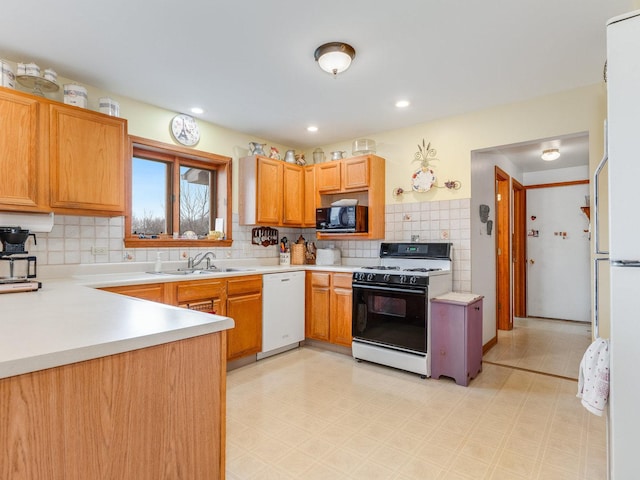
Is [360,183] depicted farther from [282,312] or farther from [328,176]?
[282,312]

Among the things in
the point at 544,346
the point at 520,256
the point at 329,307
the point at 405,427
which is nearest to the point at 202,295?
the point at 329,307

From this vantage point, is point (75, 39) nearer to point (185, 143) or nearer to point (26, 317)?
point (185, 143)

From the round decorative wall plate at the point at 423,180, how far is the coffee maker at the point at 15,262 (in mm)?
3300

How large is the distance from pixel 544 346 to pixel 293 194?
11.1ft

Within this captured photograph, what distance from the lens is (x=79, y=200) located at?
2557 millimetres

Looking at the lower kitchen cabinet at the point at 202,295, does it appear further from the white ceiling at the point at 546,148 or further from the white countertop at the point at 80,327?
the white ceiling at the point at 546,148

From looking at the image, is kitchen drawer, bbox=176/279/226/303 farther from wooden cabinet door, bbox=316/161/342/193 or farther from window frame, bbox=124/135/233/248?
wooden cabinet door, bbox=316/161/342/193

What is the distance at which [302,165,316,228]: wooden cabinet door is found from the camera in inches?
172

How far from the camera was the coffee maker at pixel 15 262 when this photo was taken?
2.00 metres

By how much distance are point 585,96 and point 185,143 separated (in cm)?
362

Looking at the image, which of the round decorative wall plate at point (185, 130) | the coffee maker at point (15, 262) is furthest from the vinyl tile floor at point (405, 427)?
the round decorative wall plate at point (185, 130)

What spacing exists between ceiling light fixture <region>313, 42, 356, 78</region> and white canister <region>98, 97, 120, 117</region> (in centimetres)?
167

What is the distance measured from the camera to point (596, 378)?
138 centimetres

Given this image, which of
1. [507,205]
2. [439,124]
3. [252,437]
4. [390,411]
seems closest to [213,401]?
[252,437]
